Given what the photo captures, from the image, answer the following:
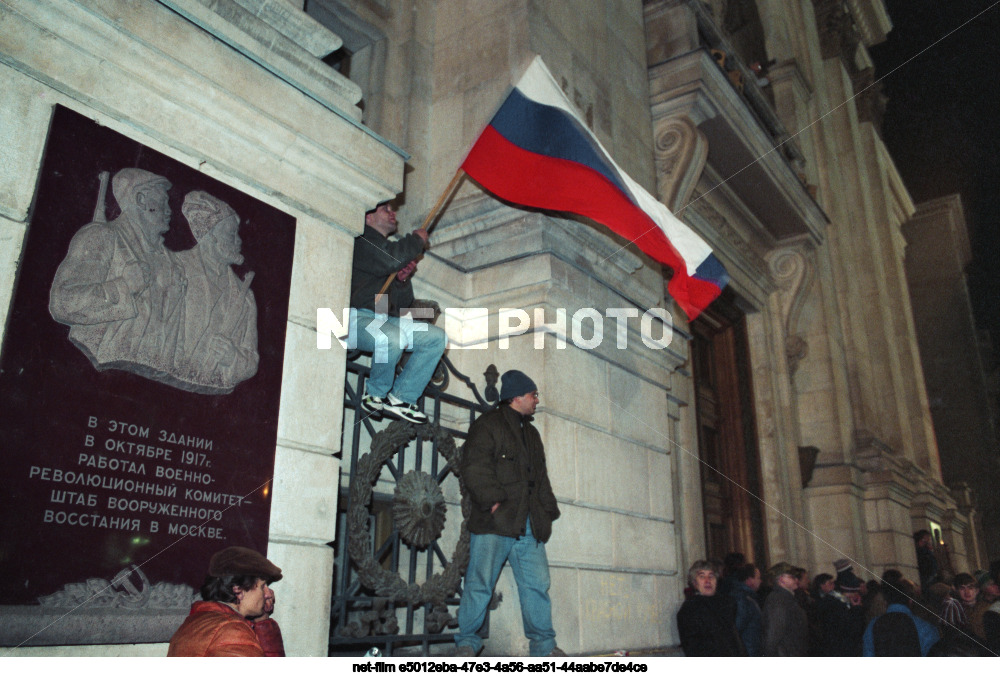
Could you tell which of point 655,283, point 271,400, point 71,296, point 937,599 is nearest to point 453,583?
point 271,400

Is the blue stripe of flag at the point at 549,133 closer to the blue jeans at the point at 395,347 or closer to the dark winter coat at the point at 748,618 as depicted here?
the blue jeans at the point at 395,347

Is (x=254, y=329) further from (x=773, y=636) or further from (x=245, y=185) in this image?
(x=773, y=636)

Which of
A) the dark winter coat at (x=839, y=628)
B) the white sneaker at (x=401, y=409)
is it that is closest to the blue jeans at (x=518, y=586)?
the white sneaker at (x=401, y=409)

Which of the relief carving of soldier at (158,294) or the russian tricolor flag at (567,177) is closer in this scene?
the relief carving of soldier at (158,294)

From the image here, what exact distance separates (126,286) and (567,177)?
11.8 ft

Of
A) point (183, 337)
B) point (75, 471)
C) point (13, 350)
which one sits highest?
point (183, 337)

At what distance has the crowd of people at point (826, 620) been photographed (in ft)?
19.8

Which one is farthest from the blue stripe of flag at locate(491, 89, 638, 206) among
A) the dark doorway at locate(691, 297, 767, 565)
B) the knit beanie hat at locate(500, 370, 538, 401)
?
the dark doorway at locate(691, 297, 767, 565)

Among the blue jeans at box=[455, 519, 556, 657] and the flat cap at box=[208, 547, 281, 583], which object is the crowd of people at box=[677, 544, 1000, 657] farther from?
the flat cap at box=[208, 547, 281, 583]

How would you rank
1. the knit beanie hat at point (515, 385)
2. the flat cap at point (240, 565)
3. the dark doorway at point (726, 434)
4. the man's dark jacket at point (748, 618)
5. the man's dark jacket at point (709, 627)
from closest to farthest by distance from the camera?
the flat cap at point (240, 565) < the knit beanie hat at point (515, 385) < the man's dark jacket at point (709, 627) < the man's dark jacket at point (748, 618) < the dark doorway at point (726, 434)

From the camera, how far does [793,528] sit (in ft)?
42.3

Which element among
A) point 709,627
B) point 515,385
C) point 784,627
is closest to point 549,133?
point 515,385

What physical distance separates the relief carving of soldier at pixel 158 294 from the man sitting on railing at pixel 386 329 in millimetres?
1159

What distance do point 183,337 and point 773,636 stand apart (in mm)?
5373
